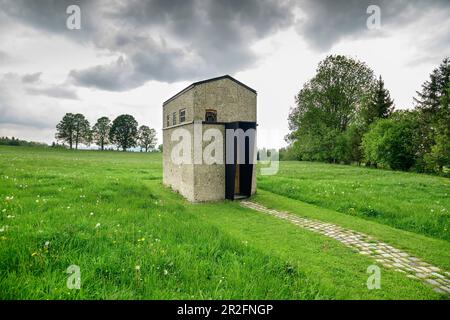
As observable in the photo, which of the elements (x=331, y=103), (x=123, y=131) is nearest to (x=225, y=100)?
(x=331, y=103)

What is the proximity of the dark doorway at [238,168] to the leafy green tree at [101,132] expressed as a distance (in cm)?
Result: 9391

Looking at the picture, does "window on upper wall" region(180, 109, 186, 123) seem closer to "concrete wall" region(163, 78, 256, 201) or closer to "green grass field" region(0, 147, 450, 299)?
"concrete wall" region(163, 78, 256, 201)

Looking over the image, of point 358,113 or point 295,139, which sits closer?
point 358,113

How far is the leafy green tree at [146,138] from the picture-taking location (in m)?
99.9

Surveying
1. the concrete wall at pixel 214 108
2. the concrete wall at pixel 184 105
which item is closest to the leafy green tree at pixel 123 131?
the concrete wall at pixel 184 105

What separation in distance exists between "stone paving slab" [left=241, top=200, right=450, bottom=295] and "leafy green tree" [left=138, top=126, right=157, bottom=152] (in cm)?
9677

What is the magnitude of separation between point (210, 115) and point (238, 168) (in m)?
3.63

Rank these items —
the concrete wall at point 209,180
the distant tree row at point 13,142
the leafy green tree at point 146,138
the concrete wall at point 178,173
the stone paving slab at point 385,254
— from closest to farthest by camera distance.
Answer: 1. the stone paving slab at point 385,254
2. the concrete wall at point 209,180
3. the concrete wall at point 178,173
4. the distant tree row at point 13,142
5. the leafy green tree at point 146,138

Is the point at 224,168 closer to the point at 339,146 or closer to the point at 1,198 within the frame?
the point at 1,198

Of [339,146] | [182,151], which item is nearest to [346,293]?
[182,151]

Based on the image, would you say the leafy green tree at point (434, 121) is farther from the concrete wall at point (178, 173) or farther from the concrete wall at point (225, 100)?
the concrete wall at point (178, 173)

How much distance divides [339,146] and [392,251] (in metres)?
42.2

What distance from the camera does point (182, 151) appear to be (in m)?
15.4

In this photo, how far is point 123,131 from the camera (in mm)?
93500
